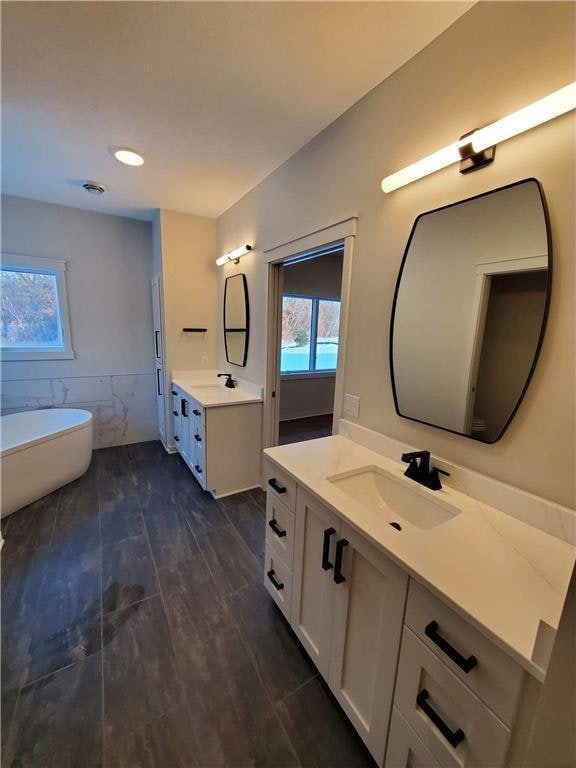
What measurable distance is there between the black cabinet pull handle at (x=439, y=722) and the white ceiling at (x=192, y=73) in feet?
7.15

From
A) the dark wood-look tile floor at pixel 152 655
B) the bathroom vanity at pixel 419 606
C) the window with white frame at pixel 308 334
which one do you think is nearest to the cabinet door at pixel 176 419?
the dark wood-look tile floor at pixel 152 655

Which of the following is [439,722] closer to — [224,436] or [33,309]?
[224,436]

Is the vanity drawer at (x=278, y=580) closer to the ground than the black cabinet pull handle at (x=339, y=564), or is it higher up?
closer to the ground

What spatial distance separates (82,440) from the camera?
2.92 m

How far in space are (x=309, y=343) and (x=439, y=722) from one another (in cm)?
459

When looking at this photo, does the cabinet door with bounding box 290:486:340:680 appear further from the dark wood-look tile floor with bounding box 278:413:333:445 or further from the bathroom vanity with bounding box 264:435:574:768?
the dark wood-look tile floor with bounding box 278:413:333:445

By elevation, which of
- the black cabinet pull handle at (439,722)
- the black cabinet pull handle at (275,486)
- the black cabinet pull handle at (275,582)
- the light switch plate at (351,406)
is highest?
the light switch plate at (351,406)

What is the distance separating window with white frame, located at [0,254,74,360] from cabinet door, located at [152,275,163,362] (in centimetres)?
88

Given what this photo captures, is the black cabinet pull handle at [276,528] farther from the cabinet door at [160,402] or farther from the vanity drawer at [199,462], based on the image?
the cabinet door at [160,402]

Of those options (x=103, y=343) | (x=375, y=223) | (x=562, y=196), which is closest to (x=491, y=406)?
(x=562, y=196)

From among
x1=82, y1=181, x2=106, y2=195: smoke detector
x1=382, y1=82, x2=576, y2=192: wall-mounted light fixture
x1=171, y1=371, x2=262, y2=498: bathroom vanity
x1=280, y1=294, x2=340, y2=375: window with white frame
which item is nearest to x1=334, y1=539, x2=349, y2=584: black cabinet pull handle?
x1=382, y1=82, x2=576, y2=192: wall-mounted light fixture

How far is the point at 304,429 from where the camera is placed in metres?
4.64

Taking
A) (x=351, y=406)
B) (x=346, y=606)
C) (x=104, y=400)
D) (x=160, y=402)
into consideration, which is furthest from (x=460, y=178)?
(x=104, y=400)

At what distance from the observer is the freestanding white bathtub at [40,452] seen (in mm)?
2330
